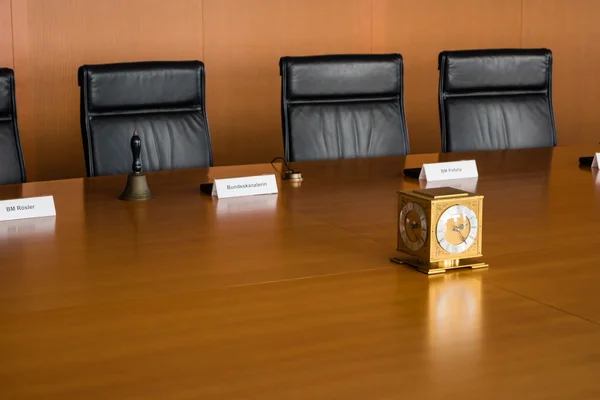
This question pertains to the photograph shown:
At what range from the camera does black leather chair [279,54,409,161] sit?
13.5ft

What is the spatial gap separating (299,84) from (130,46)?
1659 millimetres

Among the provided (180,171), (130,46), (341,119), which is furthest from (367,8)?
(180,171)

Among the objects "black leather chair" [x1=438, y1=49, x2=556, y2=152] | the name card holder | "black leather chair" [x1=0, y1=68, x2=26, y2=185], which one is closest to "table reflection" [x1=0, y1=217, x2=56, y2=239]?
"black leather chair" [x1=0, y1=68, x2=26, y2=185]

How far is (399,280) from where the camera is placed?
2.09 m

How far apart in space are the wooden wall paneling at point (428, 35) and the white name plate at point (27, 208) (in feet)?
11.9

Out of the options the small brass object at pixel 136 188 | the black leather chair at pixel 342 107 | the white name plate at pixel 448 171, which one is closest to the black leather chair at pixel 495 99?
the black leather chair at pixel 342 107

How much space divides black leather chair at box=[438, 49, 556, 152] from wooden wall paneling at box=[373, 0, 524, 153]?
1.66m

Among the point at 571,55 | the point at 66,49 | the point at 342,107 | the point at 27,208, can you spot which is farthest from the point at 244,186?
the point at 571,55

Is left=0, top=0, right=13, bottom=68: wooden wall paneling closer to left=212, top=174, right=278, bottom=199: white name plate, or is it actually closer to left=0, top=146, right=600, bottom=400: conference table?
left=0, top=146, right=600, bottom=400: conference table

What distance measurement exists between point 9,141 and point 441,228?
2.17 m

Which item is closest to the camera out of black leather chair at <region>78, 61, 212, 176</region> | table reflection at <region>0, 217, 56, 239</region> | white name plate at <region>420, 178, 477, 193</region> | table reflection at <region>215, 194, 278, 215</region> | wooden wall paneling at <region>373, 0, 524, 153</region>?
table reflection at <region>0, 217, 56, 239</region>

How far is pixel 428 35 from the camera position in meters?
6.16

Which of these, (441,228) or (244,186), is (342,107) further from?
(441,228)

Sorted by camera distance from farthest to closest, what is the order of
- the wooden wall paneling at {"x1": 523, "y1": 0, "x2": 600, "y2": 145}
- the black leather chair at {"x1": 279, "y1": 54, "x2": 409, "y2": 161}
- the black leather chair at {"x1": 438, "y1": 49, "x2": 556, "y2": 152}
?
1. the wooden wall paneling at {"x1": 523, "y1": 0, "x2": 600, "y2": 145}
2. the black leather chair at {"x1": 438, "y1": 49, "x2": 556, "y2": 152}
3. the black leather chair at {"x1": 279, "y1": 54, "x2": 409, "y2": 161}
